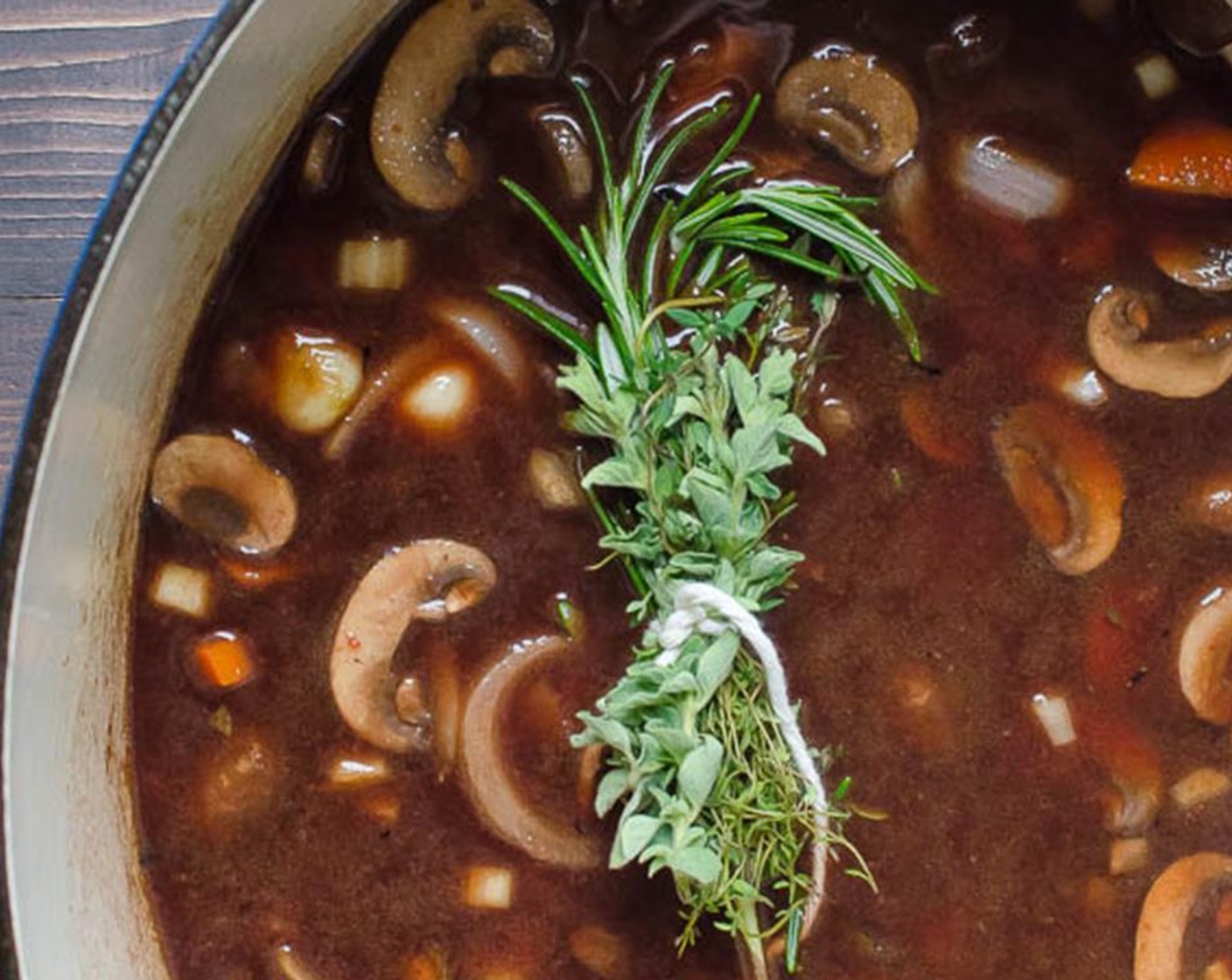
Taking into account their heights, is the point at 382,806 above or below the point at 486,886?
above

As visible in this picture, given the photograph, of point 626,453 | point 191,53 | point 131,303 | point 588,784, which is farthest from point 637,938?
point 191,53

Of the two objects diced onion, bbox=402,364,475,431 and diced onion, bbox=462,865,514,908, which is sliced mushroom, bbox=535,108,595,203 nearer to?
diced onion, bbox=402,364,475,431

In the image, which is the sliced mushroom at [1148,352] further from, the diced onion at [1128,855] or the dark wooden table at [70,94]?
the dark wooden table at [70,94]

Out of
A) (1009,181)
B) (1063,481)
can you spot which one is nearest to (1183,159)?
(1009,181)

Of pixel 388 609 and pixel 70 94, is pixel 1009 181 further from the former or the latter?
pixel 70 94

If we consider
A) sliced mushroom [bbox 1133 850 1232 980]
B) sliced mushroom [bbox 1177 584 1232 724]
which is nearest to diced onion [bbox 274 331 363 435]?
sliced mushroom [bbox 1177 584 1232 724]

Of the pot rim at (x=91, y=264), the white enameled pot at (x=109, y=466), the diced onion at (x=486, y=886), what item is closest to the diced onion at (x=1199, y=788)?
the diced onion at (x=486, y=886)

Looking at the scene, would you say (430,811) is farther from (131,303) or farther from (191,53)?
(191,53)
